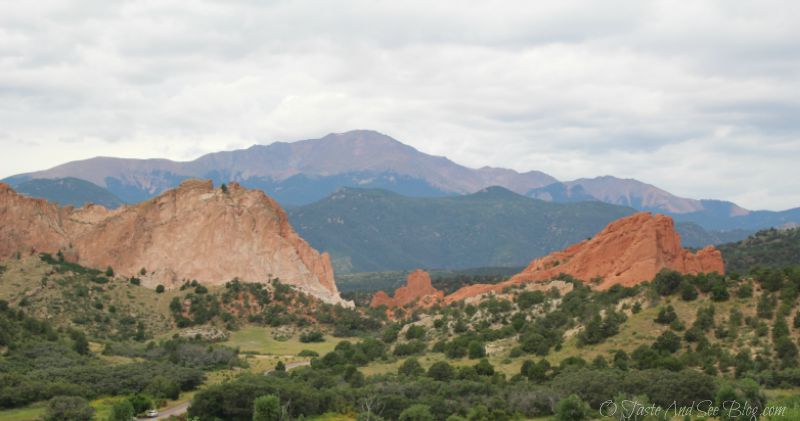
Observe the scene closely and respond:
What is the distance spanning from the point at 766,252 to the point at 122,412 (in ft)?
354

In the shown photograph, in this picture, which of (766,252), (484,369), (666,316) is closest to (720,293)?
(666,316)

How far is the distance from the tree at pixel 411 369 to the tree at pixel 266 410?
18.8m

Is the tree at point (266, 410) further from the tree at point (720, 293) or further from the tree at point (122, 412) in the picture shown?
the tree at point (720, 293)

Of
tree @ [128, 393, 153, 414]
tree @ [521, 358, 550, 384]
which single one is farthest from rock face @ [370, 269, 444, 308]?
tree @ [128, 393, 153, 414]

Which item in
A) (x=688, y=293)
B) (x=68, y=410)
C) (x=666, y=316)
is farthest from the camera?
(x=688, y=293)

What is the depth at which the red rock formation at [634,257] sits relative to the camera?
91562 millimetres

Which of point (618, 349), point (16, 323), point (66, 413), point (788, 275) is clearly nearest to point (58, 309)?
point (16, 323)

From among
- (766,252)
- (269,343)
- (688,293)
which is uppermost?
(766,252)

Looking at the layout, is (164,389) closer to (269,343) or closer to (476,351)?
(476,351)

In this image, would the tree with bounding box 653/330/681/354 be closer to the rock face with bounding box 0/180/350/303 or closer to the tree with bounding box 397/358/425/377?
the tree with bounding box 397/358/425/377

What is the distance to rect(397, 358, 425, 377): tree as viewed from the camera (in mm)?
69500

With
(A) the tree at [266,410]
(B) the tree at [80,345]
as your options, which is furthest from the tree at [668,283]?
(B) the tree at [80,345]

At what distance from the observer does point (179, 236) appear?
4505 inches

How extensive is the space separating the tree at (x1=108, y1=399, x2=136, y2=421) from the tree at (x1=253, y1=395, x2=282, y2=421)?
7234 millimetres
